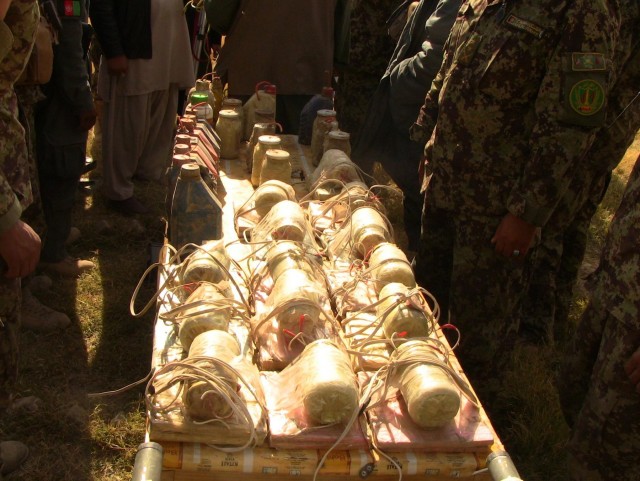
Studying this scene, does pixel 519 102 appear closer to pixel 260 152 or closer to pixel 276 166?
pixel 276 166

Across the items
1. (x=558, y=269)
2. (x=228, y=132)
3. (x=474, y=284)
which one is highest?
(x=228, y=132)

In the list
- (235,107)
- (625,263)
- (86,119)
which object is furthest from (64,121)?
(625,263)

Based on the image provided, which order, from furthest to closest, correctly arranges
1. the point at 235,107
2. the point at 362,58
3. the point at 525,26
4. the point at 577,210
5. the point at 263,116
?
the point at 362,58
the point at 235,107
the point at 263,116
the point at 577,210
the point at 525,26

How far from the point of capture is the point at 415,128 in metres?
3.29

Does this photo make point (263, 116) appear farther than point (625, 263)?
Yes

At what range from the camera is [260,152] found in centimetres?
347

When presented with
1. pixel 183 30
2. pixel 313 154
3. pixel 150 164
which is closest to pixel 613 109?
pixel 313 154

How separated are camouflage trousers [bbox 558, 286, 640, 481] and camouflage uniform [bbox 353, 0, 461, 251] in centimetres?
195

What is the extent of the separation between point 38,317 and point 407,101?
2267 millimetres

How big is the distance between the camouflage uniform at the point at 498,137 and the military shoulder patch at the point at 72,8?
175cm

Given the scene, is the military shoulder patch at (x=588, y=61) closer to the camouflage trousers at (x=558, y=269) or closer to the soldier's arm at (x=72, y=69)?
the camouflage trousers at (x=558, y=269)

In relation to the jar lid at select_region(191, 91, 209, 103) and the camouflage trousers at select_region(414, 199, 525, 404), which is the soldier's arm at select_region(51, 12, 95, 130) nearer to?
the jar lid at select_region(191, 91, 209, 103)

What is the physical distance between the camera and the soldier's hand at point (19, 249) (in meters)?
2.07

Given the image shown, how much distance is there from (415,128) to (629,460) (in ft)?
5.54
